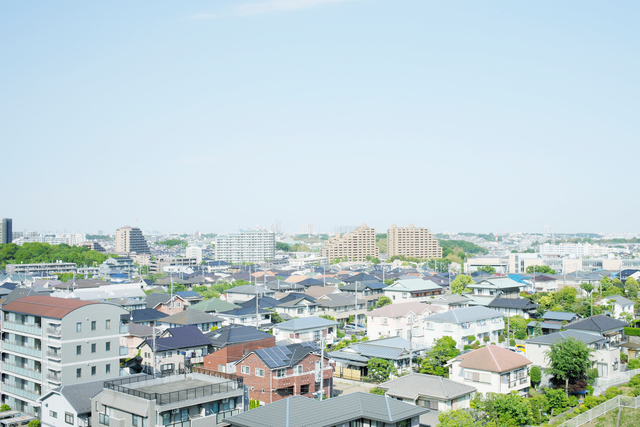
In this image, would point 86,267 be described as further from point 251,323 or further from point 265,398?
point 265,398

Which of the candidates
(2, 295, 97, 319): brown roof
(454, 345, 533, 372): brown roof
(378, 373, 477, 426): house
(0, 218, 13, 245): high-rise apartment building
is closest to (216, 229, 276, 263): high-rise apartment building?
(0, 218, 13, 245): high-rise apartment building

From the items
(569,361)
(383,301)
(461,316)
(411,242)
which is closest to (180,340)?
(461,316)

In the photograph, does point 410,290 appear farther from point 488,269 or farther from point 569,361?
point 488,269

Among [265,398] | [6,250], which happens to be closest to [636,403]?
[265,398]

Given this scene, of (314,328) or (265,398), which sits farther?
(314,328)

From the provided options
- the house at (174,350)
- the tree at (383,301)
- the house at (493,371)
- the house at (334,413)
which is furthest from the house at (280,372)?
the tree at (383,301)

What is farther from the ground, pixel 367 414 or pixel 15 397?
pixel 367 414
